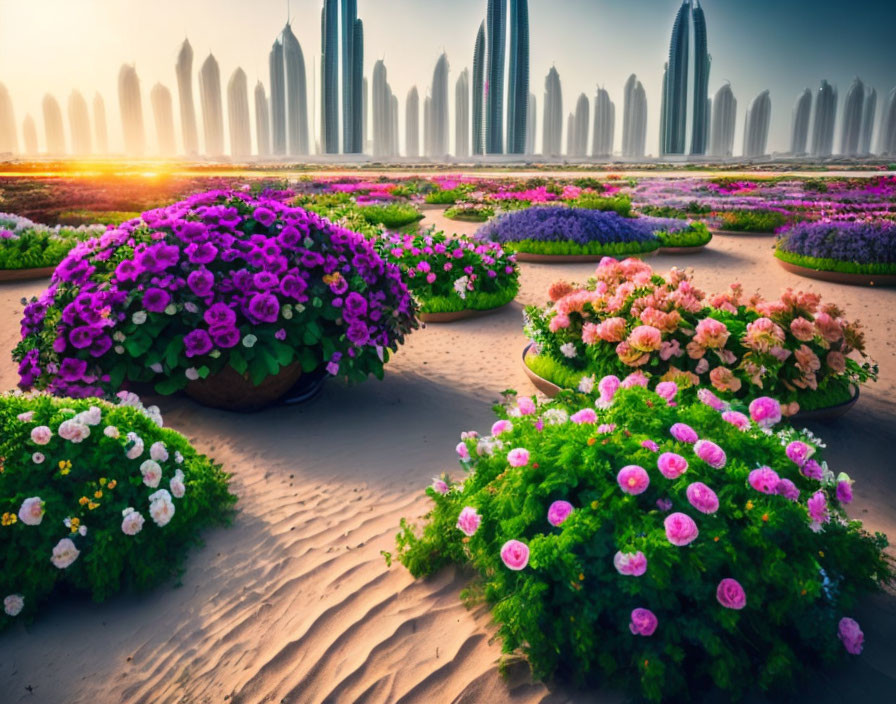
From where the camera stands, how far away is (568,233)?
12117 millimetres

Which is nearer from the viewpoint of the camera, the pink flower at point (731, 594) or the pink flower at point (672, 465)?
the pink flower at point (731, 594)

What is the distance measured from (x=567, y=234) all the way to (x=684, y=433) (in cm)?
997

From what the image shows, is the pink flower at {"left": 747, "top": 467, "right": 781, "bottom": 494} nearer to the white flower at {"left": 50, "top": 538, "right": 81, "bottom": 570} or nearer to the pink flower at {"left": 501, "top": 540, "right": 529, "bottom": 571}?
the pink flower at {"left": 501, "top": 540, "right": 529, "bottom": 571}

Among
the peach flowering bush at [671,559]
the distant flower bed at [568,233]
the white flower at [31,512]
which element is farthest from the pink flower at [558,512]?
the distant flower bed at [568,233]

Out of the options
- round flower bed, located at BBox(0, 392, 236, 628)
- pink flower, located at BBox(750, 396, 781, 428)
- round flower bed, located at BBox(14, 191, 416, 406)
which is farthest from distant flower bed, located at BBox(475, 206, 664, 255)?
round flower bed, located at BBox(0, 392, 236, 628)

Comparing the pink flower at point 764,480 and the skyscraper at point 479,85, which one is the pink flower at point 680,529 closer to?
the pink flower at point 764,480

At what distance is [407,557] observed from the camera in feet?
9.90

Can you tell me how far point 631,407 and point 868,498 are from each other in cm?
215

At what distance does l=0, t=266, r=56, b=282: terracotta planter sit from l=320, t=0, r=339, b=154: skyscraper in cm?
10543

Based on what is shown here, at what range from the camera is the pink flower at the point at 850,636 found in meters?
2.25

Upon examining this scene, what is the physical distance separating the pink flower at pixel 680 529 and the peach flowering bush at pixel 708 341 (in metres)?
1.77

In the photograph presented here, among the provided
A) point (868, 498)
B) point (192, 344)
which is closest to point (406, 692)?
point (192, 344)

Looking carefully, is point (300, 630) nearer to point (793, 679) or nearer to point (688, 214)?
point (793, 679)

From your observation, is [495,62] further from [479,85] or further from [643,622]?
[643,622]
